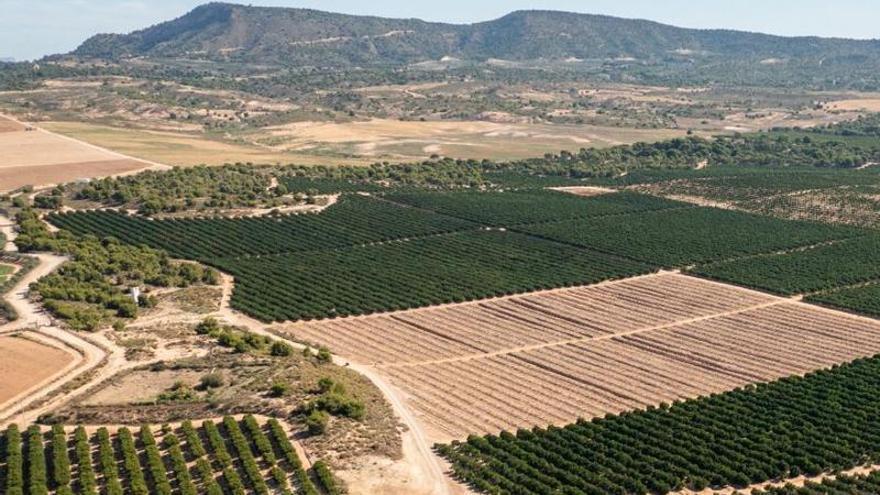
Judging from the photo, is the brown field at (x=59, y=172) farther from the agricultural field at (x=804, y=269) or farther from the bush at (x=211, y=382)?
the agricultural field at (x=804, y=269)

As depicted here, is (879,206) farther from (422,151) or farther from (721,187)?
(422,151)

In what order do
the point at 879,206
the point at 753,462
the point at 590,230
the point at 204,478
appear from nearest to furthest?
1. the point at 204,478
2. the point at 753,462
3. the point at 590,230
4. the point at 879,206

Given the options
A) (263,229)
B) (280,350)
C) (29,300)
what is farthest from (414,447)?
(263,229)

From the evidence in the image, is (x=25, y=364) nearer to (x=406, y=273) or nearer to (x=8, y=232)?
(x=406, y=273)

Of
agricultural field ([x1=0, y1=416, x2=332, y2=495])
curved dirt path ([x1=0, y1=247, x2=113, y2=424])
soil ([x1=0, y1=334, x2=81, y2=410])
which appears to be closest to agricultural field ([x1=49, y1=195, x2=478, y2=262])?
curved dirt path ([x1=0, y1=247, x2=113, y2=424])

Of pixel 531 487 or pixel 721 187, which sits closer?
pixel 531 487

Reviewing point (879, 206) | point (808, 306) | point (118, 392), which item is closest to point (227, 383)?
point (118, 392)
